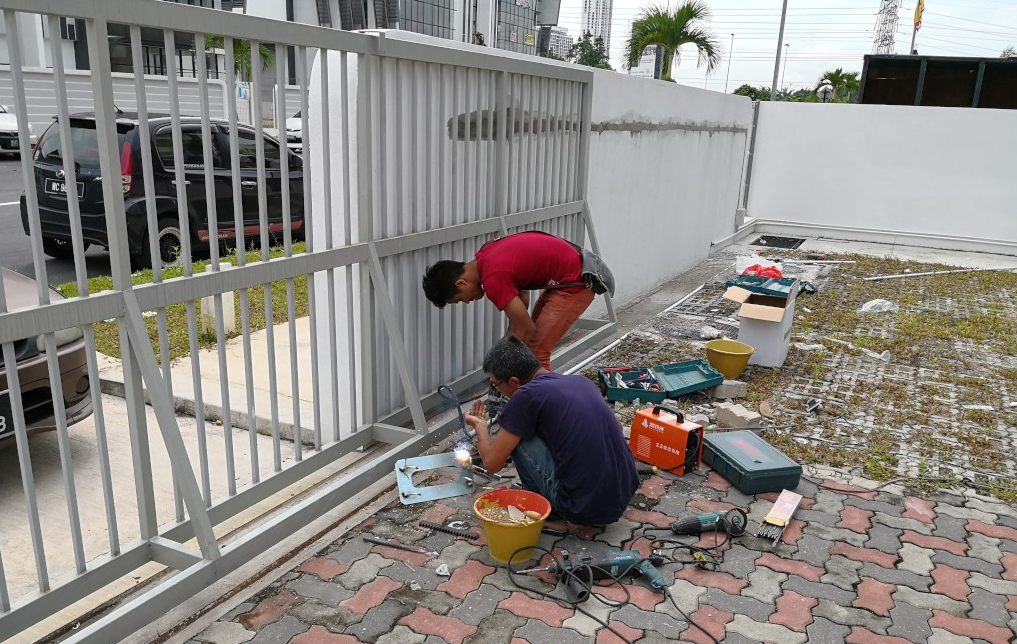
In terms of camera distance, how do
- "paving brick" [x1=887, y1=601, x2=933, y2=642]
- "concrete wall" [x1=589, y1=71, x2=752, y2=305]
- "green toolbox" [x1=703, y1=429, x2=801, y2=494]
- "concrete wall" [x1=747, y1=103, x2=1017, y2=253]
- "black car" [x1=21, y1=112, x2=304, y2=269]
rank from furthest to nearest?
"concrete wall" [x1=747, y1=103, x2=1017, y2=253] → "concrete wall" [x1=589, y1=71, x2=752, y2=305] → "black car" [x1=21, y1=112, x2=304, y2=269] → "green toolbox" [x1=703, y1=429, x2=801, y2=494] → "paving brick" [x1=887, y1=601, x2=933, y2=642]

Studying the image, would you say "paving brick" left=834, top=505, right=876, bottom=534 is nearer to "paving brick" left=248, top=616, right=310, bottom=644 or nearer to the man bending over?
the man bending over

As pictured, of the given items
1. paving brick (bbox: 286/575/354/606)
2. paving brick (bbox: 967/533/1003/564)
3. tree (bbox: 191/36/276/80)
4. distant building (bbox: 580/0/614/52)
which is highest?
distant building (bbox: 580/0/614/52)

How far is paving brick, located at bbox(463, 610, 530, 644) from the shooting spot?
117 inches

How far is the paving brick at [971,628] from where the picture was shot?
3121mm

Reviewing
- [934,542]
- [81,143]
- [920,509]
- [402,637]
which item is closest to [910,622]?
[934,542]

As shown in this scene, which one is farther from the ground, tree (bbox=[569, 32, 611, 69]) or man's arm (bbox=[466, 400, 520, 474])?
tree (bbox=[569, 32, 611, 69])

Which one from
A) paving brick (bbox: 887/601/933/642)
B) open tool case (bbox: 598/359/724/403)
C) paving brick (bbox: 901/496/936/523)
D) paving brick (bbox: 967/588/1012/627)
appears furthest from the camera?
open tool case (bbox: 598/359/724/403)

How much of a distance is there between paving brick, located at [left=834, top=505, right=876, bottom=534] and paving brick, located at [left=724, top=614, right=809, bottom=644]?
1.05m

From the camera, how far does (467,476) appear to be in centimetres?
425

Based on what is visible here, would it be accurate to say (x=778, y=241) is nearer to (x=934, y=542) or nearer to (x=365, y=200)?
(x=934, y=542)

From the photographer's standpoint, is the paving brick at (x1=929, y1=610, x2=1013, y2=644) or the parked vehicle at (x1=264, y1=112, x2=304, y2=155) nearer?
the paving brick at (x1=929, y1=610, x2=1013, y2=644)

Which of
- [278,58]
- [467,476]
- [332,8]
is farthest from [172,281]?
[332,8]

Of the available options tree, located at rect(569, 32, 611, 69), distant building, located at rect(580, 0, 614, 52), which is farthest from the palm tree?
distant building, located at rect(580, 0, 614, 52)

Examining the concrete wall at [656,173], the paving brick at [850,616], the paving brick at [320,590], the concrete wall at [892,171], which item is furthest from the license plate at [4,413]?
the concrete wall at [892,171]
